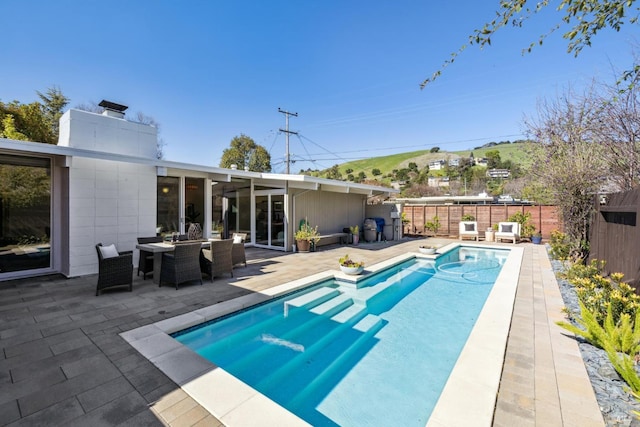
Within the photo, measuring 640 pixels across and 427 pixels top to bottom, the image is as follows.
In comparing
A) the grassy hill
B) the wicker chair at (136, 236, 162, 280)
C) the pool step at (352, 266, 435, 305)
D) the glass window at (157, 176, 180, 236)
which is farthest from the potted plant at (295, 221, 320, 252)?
the grassy hill

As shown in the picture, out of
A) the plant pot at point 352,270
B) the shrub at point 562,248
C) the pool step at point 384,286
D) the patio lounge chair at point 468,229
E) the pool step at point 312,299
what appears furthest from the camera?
the patio lounge chair at point 468,229

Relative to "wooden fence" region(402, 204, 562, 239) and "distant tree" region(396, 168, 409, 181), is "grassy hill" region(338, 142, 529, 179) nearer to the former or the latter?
"distant tree" region(396, 168, 409, 181)

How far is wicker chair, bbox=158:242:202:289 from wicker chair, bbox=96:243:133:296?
61 centimetres

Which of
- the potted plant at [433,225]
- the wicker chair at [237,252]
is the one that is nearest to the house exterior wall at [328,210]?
the wicker chair at [237,252]

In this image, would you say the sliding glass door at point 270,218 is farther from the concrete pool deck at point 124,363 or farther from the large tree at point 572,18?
the large tree at point 572,18

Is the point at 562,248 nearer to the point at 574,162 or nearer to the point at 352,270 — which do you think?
the point at 574,162

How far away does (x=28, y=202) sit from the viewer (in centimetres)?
654

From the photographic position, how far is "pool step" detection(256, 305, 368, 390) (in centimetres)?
326

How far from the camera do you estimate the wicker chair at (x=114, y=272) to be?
5.11 meters

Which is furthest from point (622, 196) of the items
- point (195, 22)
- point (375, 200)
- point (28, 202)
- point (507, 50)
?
point (375, 200)

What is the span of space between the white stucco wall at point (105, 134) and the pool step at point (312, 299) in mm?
6618

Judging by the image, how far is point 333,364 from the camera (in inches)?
141

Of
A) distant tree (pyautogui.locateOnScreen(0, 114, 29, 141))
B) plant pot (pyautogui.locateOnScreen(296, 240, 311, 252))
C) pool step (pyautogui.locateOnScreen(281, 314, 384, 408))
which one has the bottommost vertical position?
pool step (pyautogui.locateOnScreen(281, 314, 384, 408))

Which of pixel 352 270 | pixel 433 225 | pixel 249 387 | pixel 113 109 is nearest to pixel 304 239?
pixel 352 270
